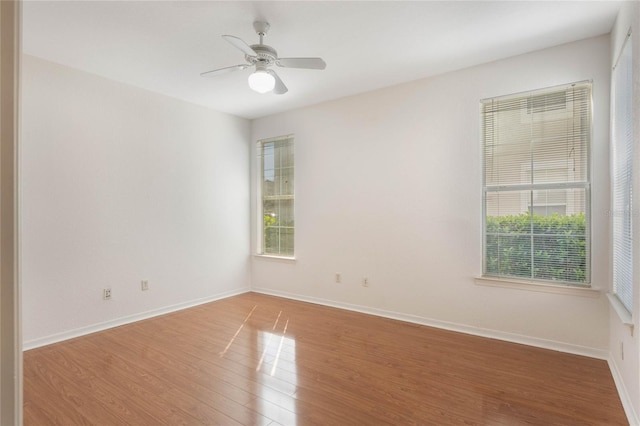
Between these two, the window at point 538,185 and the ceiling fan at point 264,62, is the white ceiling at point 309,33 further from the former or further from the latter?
the window at point 538,185

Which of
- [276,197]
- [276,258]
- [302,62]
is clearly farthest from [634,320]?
[276,197]

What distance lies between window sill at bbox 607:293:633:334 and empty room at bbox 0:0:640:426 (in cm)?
6

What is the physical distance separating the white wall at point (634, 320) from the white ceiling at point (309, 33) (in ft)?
1.03

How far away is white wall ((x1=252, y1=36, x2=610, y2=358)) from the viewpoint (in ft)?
9.54

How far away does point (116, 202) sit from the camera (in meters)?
3.75

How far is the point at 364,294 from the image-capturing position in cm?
419

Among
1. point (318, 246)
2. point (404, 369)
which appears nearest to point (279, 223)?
point (318, 246)

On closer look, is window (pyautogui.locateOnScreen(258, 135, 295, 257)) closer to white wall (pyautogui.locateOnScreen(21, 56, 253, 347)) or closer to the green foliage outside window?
white wall (pyautogui.locateOnScreen(21, 56, 253, 347))

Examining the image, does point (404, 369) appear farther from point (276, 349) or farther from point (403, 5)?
point (403, 5)

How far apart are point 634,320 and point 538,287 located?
1.15m

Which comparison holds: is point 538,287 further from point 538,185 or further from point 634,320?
point 634,320

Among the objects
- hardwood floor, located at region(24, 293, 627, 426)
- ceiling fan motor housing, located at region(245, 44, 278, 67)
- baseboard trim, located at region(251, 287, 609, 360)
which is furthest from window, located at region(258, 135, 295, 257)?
ceiling fan motor housing, located at region(245, 44, 278, 67)

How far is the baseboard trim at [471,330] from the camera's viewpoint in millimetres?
2891

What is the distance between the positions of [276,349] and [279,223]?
234 cm
